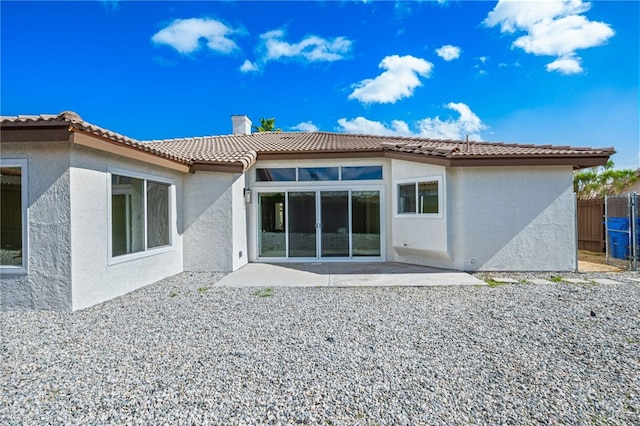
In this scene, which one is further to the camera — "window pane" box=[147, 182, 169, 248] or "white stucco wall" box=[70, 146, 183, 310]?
"window pane" box=[147, 182, 169, 248]

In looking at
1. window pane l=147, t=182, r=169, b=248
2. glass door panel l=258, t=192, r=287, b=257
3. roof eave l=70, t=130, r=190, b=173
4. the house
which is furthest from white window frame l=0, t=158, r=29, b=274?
glass door panel l=258, t=192, r=287, b=257

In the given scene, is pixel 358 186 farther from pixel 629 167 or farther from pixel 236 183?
pixel 629 167

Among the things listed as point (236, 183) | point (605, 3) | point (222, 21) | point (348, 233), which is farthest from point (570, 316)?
point (222, 21)

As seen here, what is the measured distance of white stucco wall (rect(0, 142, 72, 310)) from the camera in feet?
22.9

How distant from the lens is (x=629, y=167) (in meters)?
19.0

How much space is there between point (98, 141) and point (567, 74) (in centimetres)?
2037

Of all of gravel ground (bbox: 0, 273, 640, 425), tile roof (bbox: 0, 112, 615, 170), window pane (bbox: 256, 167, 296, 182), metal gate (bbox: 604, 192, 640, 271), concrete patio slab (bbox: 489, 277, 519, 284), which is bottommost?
gravel ground (bbox: 0, 273, 640, 425)

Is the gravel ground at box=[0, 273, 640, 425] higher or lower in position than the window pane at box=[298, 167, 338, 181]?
lower

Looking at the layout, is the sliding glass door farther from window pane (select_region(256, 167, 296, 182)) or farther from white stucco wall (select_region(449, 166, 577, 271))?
white stucco wall (select_region(449, 166, 577, 271))

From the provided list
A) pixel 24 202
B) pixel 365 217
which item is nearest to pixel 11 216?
pixel 24 202

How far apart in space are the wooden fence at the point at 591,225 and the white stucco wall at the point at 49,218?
20.6m

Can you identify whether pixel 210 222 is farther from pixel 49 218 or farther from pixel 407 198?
pixel 407 198

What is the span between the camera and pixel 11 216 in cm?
712

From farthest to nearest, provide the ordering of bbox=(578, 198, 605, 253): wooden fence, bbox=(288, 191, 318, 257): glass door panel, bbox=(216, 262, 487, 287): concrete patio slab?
bbox=(578, 198, 605, 253): wooden fence → bbox=(288, 191, 318, 257): glass door panel → bbox=(216, 262, 487, 287): concrete patio slab
